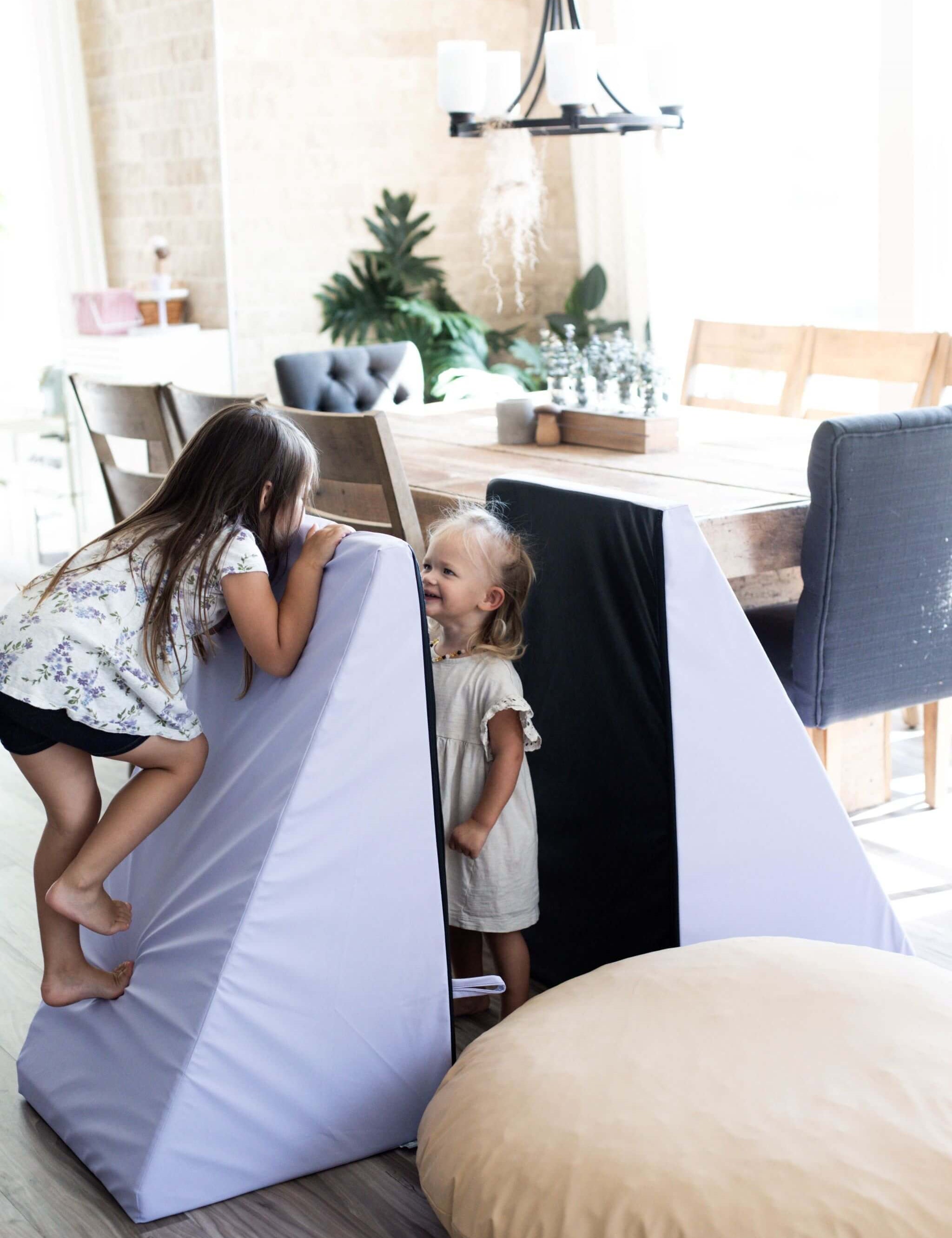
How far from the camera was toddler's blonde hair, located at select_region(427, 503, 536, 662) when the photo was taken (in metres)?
1.97

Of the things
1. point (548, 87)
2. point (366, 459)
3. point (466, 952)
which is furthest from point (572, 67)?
point (466, 952)

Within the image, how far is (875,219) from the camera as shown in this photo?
485 centimetres

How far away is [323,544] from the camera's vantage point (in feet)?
6.00

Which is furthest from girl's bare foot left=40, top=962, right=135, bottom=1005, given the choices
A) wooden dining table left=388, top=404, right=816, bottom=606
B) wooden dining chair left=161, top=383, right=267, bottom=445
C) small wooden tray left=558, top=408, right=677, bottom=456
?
small wooden tray left=558, top=408, right=677, bottom=456

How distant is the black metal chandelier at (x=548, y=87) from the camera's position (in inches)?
119

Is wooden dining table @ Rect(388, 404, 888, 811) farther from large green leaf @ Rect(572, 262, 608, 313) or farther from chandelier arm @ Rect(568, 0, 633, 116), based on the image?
large green leaf @ Rect(572, 262, 608, 313)

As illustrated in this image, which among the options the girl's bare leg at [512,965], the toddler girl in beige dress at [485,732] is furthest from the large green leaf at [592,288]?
the girl's bare leg at [512,965]

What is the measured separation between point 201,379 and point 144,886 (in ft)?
13.0

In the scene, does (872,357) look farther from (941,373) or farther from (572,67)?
(572,67)

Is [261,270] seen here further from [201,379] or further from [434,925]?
[434,925]

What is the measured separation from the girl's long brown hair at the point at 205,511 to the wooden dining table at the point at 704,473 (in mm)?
439

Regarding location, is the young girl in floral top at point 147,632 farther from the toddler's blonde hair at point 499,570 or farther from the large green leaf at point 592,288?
the large green leaf at point 592,288

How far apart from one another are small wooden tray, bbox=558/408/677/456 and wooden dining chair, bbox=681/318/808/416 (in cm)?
92

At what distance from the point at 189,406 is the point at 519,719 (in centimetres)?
140
